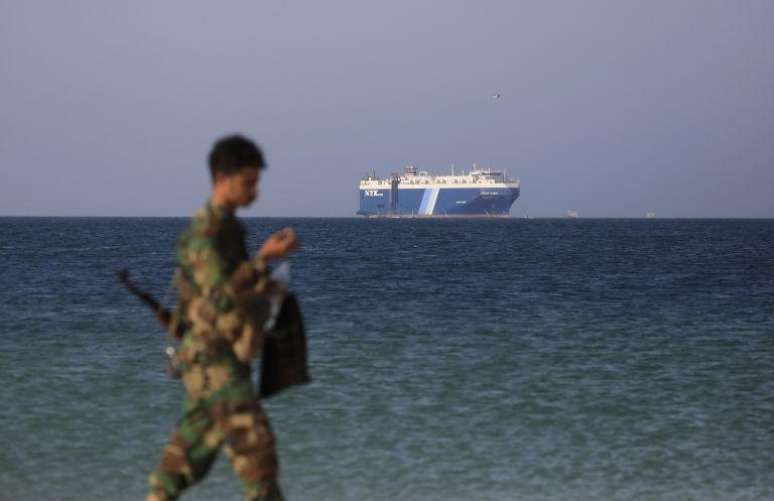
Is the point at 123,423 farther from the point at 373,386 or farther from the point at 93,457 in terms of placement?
the point at 373,386

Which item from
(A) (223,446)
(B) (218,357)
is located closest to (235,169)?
(B) (218,357)

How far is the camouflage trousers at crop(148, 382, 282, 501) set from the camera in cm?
504

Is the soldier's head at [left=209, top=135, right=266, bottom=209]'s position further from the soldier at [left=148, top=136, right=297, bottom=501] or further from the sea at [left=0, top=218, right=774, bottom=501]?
the sea at [left=0, top=218, right=774, bottom=501]

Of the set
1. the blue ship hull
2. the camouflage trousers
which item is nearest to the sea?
the camouflage trousers

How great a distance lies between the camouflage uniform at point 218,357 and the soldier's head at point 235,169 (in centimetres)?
7

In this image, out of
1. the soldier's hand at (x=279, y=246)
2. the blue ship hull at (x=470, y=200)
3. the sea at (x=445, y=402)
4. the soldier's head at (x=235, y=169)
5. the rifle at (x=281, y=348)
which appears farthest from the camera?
the blue ship hull at (x=470, y=200)

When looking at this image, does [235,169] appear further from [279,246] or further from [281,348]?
[281,348]

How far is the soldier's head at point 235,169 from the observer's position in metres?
4.97

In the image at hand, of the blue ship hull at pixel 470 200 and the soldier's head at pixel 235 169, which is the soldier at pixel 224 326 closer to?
the soldier's head at pixel 235 169

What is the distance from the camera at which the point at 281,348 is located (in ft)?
17.3

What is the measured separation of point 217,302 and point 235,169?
50cm

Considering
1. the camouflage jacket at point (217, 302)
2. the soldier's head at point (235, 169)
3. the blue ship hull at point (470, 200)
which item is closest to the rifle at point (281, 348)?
the camouflage jacket at point (217, 302)

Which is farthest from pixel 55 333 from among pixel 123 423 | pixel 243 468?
pixel 243 468

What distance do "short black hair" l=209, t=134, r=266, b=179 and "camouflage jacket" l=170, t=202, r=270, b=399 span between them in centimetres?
16
